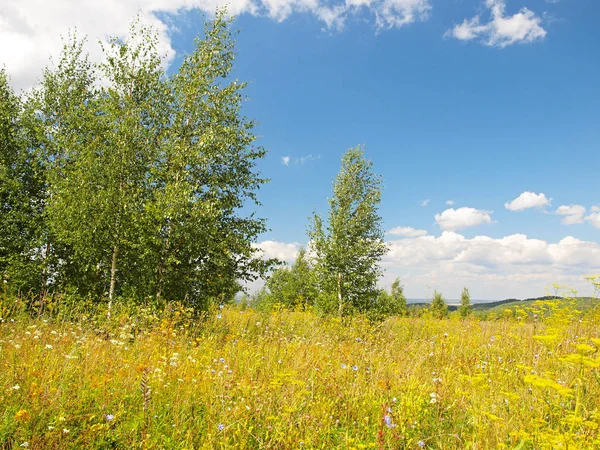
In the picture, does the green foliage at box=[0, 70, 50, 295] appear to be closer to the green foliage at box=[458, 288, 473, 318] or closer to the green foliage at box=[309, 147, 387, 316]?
the green foliage at box=[309, 147, 387, 316]

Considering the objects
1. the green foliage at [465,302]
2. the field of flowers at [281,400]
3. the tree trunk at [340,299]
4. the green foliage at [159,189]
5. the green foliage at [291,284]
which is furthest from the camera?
the green foliage at [465,302]

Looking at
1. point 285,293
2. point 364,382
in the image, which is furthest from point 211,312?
point 285,293

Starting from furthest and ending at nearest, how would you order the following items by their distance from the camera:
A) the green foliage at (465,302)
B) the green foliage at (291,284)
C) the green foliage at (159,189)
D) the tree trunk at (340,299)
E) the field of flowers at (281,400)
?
the green foliage at (465,302), the green foliage at (291,284), the tree trunk at (340,299), the green foliage at (159,189), the field of flowers at (281,400)

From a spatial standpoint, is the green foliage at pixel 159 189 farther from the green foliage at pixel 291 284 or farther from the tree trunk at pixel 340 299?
the green foliage at pixel 291 284

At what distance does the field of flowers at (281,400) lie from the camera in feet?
11.7

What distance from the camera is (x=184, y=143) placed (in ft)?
37.8

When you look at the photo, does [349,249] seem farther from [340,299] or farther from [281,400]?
[281,400]

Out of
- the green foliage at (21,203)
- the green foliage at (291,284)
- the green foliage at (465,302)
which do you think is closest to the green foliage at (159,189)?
the green foliage at (21,203)

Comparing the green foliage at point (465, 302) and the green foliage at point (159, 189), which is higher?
the green foliage at point (159, 189)

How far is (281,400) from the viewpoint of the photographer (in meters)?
4.35

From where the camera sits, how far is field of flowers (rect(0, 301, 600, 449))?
3561mm

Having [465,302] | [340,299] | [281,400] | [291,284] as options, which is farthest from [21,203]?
[465,302]

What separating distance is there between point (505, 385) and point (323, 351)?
2915 millimetres

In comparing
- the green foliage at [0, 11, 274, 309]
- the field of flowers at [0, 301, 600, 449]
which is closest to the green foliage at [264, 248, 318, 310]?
the green foliage at [0, 11, 274, 309]
